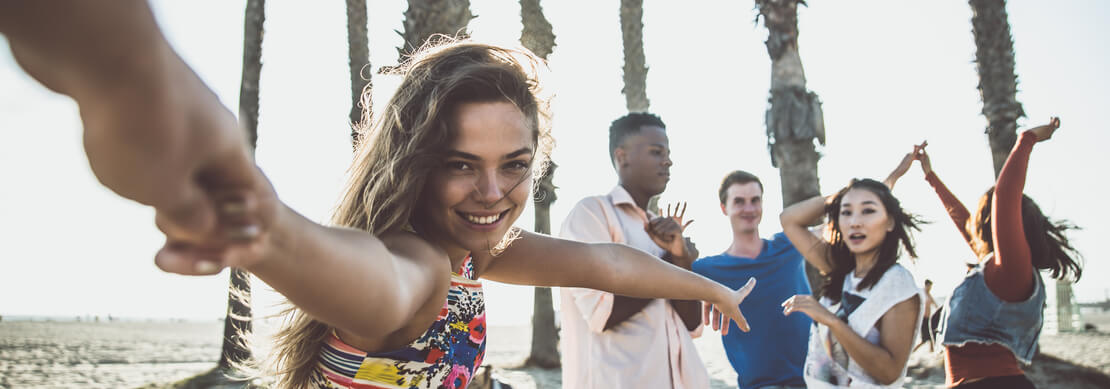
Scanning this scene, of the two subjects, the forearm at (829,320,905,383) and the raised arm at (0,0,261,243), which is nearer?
the raised arm at (0,0,261,243)

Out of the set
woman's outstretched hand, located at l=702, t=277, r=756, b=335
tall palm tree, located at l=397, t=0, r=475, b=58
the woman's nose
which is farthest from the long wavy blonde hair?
tall palm tree, located at l=397, t=0, r=475, b=58

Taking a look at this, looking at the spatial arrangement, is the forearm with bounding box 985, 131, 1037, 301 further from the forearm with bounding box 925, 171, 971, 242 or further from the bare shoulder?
the bare shoulder

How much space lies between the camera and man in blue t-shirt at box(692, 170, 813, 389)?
395 centimetres

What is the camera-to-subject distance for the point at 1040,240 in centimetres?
377

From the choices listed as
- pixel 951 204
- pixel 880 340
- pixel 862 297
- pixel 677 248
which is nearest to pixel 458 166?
pixel 677 248

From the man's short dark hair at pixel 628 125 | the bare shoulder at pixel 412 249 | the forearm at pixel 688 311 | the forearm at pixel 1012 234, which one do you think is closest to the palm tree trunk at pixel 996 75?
the forearm at pixel 1012 234

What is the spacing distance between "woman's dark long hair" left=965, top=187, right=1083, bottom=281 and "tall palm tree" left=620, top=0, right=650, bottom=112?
5127mm

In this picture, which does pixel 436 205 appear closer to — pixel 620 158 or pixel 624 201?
pixel 624 201

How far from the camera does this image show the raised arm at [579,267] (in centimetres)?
214

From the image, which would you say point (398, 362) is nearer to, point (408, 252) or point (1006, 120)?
point (408, 252)

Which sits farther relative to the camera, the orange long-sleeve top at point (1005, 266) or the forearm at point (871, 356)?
the orange long-sleeve top at point (1005, 266)

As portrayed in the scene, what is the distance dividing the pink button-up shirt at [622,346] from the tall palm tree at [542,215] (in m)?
3.72

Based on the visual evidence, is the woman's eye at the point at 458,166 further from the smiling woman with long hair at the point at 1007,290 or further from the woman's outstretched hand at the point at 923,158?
the woman's outstretched hand at the point at 923,158

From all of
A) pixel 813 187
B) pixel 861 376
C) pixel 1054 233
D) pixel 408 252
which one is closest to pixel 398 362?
pixel 408 252
